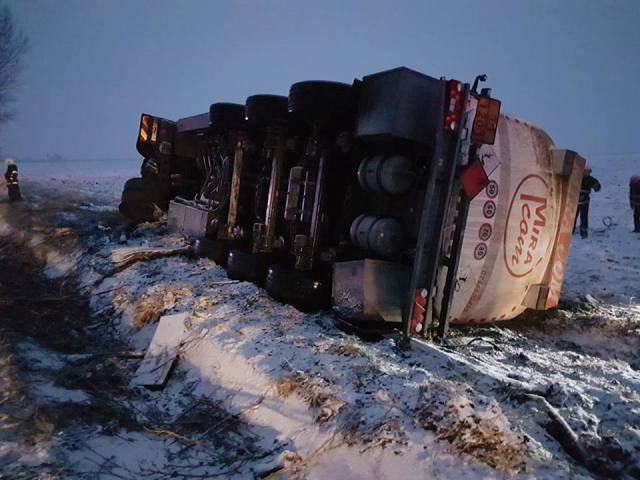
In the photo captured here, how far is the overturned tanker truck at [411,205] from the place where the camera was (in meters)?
3.54

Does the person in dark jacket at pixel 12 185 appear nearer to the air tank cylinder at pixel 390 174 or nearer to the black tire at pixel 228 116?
the black tire at pixel 228 116

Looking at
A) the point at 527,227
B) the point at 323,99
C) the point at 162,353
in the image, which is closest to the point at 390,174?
the point at 323,99

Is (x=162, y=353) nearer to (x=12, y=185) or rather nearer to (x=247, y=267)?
(x=247, y=267)

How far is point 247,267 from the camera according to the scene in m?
5.00

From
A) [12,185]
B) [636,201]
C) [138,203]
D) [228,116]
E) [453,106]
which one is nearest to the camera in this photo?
[453,106]

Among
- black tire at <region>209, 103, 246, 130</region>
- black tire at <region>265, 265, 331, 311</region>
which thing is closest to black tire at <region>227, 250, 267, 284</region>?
black tire at <region>265, 265, 331, 311</region>

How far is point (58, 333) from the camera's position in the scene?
4223mm

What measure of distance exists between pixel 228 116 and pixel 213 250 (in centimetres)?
195

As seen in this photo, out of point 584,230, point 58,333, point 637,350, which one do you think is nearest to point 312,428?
point 58,333

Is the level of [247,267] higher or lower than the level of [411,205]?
lower

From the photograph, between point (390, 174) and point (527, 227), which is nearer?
point (390, 174)

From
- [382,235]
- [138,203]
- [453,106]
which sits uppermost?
[453,106]

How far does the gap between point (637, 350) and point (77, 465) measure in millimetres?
4855

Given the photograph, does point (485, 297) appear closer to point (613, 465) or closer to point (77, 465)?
point (613, 465)
